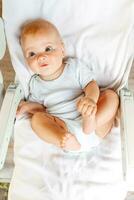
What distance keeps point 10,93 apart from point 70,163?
317 millimetres

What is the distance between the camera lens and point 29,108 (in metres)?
1.22

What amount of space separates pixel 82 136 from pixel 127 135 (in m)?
0.15

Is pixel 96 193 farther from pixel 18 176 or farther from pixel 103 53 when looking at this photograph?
pixel 103 53

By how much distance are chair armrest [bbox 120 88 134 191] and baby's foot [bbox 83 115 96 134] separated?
90 mm

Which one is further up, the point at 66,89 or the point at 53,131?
the point at 66,89

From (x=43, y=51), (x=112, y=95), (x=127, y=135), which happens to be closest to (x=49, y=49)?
(x=43, y=51)

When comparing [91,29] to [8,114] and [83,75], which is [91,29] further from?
[8,114]

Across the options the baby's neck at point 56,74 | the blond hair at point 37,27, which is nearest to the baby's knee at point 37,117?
the baby's neck at point 56,74

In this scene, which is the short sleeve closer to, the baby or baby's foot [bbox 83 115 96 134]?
the baby

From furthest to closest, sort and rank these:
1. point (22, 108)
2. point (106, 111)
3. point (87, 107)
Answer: point (22, 108) < point (106, 111) < point (87, 107)

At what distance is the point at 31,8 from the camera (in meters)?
1.18

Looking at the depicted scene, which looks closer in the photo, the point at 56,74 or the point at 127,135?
the point at 127,135

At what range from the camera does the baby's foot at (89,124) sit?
1027 millimetres

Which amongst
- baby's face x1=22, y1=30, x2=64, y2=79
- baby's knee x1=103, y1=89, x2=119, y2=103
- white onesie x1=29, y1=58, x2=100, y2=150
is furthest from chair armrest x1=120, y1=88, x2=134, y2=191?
baby's face x1=22, y1=30, x2=64, y2=79
